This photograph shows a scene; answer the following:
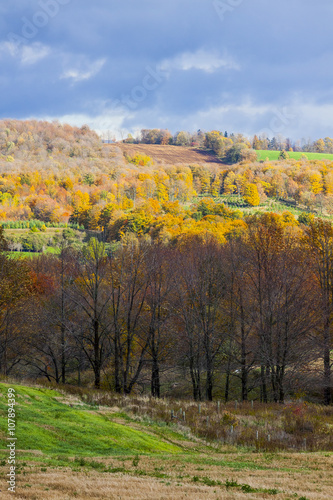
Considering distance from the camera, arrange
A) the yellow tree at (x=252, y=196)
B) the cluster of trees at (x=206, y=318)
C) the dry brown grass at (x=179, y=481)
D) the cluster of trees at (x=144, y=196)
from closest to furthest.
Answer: the dry brown grass at (x=179, y=481) → the cluster of trees at (x=206, y=318) → the cluster of trees at (x=144, y=196) → the yellow tree at (x=252, y=196)

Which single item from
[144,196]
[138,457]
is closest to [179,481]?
[138,457]

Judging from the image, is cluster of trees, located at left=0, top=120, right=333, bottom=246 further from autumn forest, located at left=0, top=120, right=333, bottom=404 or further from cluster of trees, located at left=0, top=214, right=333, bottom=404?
cluster of trees, located at left=0, top=214, right=333, bottom=404

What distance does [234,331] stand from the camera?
3662cm

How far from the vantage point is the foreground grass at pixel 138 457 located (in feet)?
33.2

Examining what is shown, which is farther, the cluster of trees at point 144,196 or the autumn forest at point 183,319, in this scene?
the cluster of trees at point 144,196

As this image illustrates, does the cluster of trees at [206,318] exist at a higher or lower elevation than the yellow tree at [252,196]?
lower

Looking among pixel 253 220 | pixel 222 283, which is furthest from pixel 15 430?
pixel 253 220

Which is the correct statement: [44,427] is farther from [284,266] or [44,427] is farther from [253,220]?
[253,220]

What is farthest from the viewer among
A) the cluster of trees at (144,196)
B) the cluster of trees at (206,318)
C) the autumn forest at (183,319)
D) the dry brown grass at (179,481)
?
the cluster of trees at (144,196)

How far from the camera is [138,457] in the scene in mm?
14547

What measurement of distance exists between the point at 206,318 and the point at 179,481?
27309 millimetres

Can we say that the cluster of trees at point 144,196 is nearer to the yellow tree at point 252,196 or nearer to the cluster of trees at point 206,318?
the yellow tree at point 252,196

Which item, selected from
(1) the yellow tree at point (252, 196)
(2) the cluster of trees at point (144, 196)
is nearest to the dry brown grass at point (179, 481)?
(2) the cluster of trees at point (144, 196)

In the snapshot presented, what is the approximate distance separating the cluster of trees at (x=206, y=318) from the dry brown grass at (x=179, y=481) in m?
15.9
